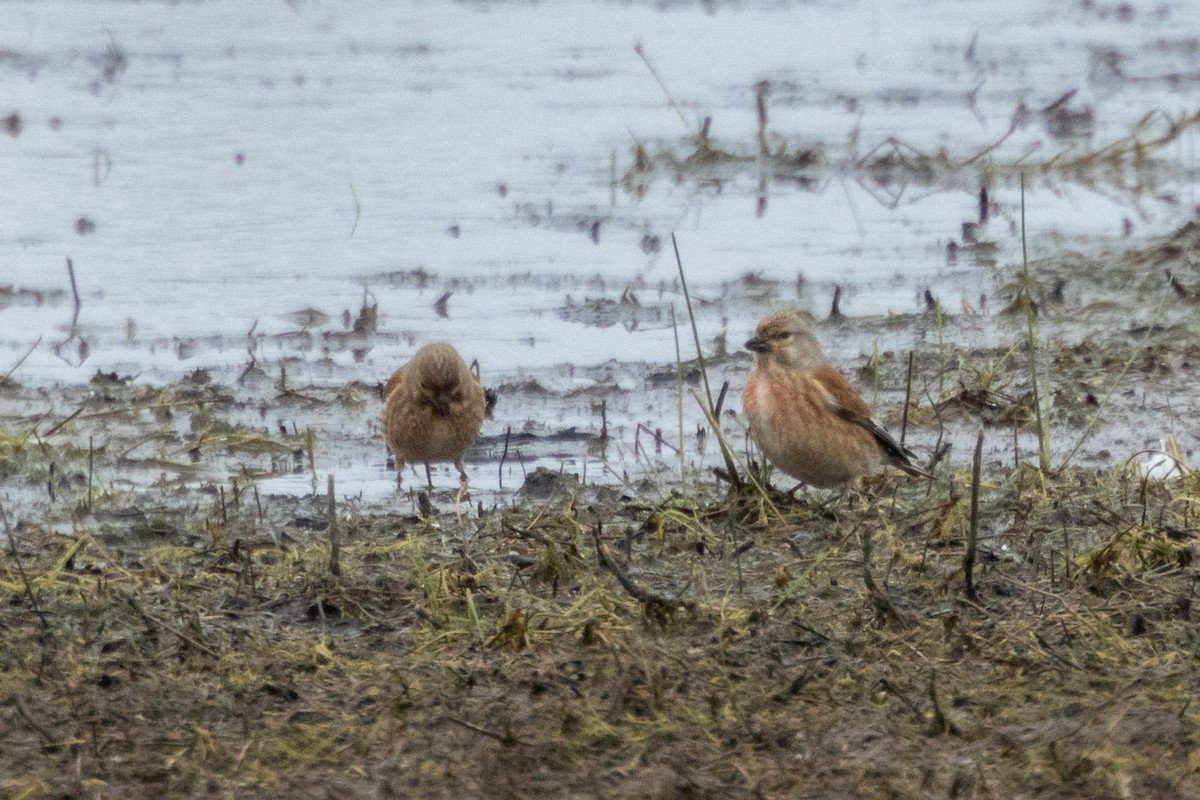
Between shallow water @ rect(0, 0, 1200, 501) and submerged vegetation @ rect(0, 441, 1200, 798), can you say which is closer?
submerged vegetation @ rect(0, 441, 1200, 798)

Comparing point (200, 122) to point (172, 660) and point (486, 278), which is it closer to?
point (486, 278)

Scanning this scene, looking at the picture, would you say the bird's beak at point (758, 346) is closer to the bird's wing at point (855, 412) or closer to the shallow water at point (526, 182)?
the bird's wing at point (855, 412)

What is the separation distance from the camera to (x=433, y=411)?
27.8ft

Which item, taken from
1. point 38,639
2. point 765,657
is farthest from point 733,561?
point 38,639

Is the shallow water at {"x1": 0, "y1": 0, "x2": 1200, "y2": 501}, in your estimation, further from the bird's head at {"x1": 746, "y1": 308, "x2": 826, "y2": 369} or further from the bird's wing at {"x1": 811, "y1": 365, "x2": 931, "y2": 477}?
the bird's wing at {"x1": 811, "y1": 365, "x2": 931, "y2": 477}

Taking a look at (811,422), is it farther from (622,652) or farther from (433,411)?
(622,652)

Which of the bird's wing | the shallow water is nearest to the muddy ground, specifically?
the bird's wing

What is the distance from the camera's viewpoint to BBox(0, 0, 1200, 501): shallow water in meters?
10.9

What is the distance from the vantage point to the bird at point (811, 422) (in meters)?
7.96

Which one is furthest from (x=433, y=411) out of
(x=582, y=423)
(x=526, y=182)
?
(x=526, y=182)

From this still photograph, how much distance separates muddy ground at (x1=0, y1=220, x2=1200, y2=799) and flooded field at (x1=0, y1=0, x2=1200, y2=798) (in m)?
0.02

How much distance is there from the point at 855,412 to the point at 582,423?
5.52 feet

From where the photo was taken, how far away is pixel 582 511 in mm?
7508

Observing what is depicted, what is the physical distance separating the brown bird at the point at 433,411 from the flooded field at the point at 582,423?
20 centimetres
